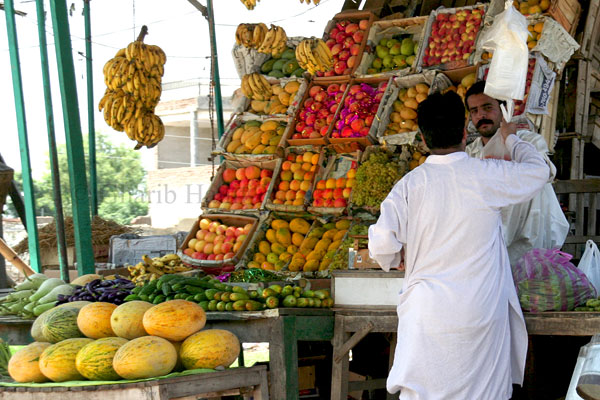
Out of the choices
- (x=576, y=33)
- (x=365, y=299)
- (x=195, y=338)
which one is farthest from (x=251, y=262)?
(x=576, y=33)

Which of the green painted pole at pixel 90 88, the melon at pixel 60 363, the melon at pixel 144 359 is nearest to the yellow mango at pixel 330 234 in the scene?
the melon at pixel 144 359

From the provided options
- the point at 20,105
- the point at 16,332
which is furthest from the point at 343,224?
the point at 20,105

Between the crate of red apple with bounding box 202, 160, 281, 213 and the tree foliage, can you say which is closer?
the crate of red apple with bounding box 202, 160, 281, 213

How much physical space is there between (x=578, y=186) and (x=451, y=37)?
1723 millimetres

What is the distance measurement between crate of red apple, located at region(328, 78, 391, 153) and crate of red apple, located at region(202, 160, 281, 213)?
667 millimetres

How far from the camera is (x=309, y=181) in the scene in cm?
586

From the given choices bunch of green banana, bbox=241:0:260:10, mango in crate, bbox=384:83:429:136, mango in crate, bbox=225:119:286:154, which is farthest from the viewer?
mango in crate, bbox=225:119:286:154

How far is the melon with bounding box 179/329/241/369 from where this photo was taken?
9.52 feet

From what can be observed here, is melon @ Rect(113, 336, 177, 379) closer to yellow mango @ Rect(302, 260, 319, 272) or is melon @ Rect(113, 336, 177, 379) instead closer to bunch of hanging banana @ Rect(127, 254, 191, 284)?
bunch of hanging banana @ Rect(127, 254, 191, 284)

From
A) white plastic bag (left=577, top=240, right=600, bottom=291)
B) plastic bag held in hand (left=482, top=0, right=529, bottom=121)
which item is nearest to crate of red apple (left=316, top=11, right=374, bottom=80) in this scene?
plastic bag held in hand (left=482, top=0, right=529, bottom=121)

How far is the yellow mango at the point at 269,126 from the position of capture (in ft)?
21.1

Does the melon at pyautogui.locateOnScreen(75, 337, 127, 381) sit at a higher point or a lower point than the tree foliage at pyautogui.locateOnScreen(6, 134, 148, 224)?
higher

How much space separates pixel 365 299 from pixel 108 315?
1.33 m

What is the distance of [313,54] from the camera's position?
17.4 feet
